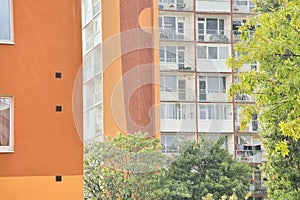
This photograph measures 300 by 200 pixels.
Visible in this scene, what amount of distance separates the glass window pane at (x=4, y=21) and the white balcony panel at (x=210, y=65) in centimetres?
1790

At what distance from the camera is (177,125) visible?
26125 millimetres

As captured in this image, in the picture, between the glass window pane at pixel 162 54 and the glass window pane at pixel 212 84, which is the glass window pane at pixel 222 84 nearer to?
the glass window pane at pixel 212 84

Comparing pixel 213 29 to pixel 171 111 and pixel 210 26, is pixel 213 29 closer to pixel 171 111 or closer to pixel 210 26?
pixel 210 26

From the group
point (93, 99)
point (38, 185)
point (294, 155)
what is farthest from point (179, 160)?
point (38, 185)

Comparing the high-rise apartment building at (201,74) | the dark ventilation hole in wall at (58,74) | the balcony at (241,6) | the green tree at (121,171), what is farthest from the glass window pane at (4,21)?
the balcony at (241,6)

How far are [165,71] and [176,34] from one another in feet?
5.04

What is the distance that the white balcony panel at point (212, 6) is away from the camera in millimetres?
27094

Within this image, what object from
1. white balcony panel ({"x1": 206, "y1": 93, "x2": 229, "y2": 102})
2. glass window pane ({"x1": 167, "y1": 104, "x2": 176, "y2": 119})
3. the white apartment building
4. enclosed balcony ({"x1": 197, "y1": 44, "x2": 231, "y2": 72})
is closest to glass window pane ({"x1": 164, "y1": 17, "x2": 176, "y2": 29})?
enclosed balcony ({"x1": 197, "y1": 44, "x2": 231, "y2": 72})

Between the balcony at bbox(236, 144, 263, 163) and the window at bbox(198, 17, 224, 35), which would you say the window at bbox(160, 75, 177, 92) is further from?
the balcony at bbox(236, 144, 263, 163)

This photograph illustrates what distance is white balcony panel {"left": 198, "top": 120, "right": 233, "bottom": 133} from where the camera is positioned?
2635cm

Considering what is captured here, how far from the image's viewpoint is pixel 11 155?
8969 millimetres

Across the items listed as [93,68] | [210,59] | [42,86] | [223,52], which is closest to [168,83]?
[210,59]

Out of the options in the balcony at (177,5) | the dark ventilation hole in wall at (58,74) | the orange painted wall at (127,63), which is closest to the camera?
the dark ventilation hole in wall at (58,74)

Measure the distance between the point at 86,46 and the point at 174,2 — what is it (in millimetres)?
3721
